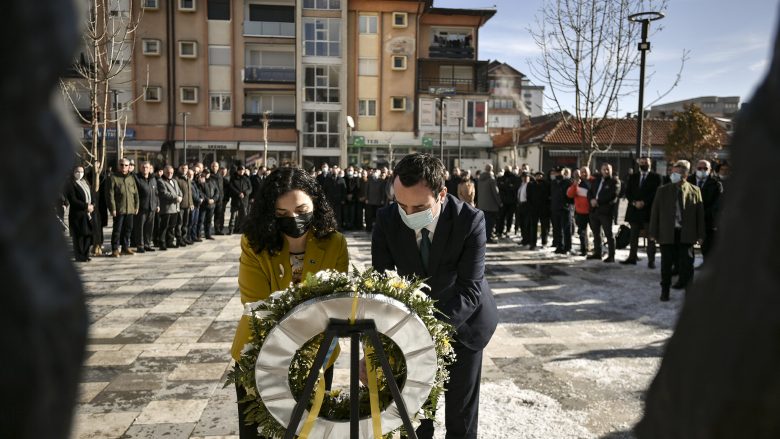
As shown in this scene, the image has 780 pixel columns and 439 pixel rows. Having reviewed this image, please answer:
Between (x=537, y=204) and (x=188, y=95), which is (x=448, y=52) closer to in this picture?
(x=188, y=95)

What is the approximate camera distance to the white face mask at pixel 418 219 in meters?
3.38

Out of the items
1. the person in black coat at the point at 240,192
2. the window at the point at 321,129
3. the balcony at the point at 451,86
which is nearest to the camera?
the person in black coat at the point at 240,192

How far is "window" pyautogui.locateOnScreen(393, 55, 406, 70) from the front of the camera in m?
43.1

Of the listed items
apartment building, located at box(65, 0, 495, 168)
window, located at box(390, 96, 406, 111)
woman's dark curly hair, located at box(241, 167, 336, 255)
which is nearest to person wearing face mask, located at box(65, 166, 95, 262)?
woman's dark curly hair, located at box(241, 167, 336, 255)

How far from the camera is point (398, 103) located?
43.3m

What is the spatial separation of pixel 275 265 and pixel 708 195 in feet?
30.1

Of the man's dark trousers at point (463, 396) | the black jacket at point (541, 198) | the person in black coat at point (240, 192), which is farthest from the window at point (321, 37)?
the man's dark trousers at point (463, 396)

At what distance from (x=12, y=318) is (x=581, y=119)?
17755mm

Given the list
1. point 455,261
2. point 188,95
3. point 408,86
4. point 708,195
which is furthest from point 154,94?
point 455,261

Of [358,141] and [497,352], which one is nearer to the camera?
[497,352]

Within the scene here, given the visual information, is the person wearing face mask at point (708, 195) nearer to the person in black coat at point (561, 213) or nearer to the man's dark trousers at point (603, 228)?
the man's dark trousers at point (603, 228)

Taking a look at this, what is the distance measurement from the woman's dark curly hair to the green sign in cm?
3838

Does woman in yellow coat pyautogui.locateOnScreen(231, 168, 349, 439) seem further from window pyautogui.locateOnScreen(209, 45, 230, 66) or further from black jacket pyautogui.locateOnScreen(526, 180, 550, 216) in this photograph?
window pyautogui.locateOnScreen(209, 45, 230, 66)

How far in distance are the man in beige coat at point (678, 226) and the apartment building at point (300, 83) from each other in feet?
96.6
